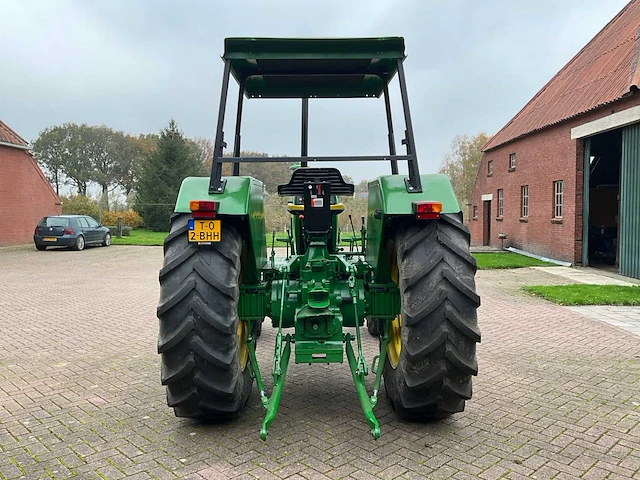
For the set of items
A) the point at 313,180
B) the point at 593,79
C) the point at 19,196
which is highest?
the point at 593,79

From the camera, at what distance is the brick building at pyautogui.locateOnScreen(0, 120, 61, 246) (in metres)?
24.4

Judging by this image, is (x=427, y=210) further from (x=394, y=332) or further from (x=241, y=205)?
(x=394, y=332)

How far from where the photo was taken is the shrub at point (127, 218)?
3578cm

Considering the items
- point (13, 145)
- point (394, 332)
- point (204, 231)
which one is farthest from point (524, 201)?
point (13, 145)

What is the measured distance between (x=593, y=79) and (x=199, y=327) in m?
17.3

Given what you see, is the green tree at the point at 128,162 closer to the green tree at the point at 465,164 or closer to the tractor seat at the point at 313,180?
the green tree at the point at 465,164

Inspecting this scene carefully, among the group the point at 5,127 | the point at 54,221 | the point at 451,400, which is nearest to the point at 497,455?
the point at 451,400

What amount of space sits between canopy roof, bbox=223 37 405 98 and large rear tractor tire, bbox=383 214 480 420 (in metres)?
1.34

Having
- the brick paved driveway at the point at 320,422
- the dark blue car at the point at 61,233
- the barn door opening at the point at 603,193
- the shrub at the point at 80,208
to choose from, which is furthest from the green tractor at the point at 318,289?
the shrub at the point at 80,208

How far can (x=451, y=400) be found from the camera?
369cm

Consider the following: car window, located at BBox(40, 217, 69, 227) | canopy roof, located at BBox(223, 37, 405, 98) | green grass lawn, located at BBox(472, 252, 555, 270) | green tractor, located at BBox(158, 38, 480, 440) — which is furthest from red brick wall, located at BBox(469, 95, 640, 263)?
car window, located at BBox(40, 217, 69, 227)

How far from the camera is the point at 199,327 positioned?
11.5ft

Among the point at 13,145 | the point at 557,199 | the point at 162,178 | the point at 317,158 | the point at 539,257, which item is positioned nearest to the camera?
the point at 317,158

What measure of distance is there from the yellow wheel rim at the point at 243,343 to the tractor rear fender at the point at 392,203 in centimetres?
115
